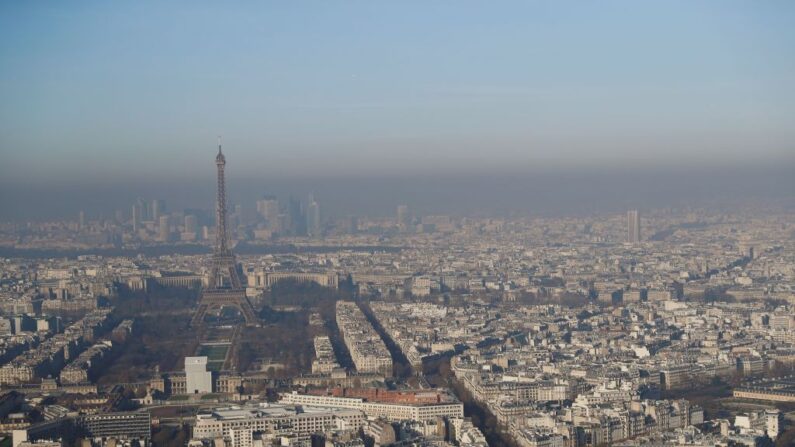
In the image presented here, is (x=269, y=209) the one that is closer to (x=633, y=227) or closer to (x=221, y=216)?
(x=633, y=227)

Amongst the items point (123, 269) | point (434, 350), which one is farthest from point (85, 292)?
point (434, 350)

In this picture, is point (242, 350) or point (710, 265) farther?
point (710, 265)

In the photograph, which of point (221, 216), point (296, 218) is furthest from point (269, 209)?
point (221, 216)

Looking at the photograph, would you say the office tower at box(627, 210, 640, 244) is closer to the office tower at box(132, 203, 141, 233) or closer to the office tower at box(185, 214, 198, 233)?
the office tower at box(185, 214, 198, 233)

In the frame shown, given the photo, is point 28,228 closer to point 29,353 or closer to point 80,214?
point 80,214

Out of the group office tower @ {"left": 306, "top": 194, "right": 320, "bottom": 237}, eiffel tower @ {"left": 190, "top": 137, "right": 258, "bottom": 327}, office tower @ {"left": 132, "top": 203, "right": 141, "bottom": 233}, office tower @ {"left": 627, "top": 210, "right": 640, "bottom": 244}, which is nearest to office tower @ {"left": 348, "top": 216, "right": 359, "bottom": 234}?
office tower @ {"left": 306, "top": 194, "right": 320, "bottom": 237}

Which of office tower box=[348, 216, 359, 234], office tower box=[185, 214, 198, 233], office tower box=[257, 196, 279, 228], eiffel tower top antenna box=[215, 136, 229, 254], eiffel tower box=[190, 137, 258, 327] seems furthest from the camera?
office tower box=[348, 216, 359, 234]

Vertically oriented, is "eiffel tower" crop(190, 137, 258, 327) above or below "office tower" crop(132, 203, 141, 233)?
below
